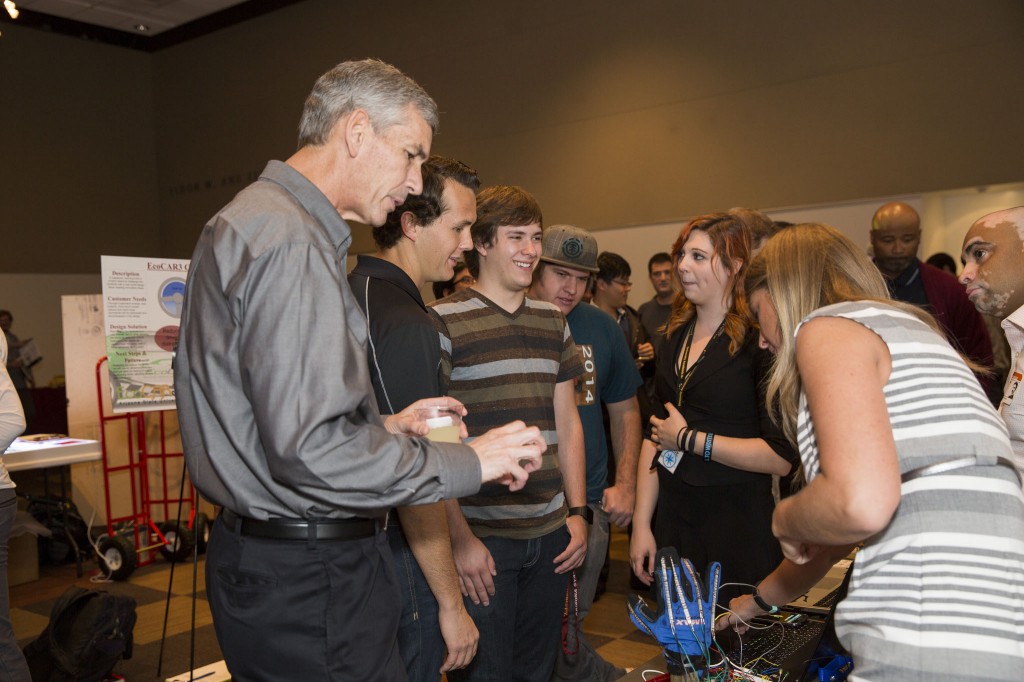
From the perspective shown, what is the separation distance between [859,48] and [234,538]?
5.75 metres

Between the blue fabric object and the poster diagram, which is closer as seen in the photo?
the blue fabric object

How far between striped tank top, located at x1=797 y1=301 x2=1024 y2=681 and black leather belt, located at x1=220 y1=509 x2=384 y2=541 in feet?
2.58

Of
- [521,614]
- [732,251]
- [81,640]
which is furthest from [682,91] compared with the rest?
[81,640]

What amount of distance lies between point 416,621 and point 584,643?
4.55ft

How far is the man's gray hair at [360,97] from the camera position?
1426 millimetres

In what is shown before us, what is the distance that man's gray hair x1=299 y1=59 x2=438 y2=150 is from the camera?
1426mm

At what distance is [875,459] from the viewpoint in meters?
1.14

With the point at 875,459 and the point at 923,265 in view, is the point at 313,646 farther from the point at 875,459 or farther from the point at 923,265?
the point at 923,265

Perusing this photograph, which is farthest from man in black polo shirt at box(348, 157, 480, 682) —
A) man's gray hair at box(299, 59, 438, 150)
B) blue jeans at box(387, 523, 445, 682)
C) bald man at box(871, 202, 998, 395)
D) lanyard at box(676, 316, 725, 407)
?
bald man at box(871, 202, 998, 395)

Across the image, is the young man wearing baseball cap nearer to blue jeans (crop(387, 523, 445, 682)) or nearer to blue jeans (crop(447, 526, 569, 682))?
blue jeans (crop(447, 526, 569, 682))

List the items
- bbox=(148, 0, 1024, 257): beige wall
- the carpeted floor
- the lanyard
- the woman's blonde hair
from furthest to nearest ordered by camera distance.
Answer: bbox=(148, 0, 1024, 257): beige wall → the carpeted floor → the lanyard → the woman's blonde hair

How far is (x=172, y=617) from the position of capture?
4.56 meters

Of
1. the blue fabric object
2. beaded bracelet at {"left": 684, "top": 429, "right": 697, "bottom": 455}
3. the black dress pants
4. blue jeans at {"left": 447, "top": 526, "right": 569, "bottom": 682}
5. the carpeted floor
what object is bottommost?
the carpeted floor

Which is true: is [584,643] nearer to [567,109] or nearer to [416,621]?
[416,621]
